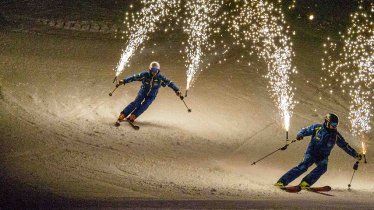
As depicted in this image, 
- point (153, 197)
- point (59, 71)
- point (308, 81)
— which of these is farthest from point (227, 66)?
point (153, 197)

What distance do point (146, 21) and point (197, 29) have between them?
2.76 meters

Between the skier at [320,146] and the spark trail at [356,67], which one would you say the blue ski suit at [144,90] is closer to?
the skier at [320,146]

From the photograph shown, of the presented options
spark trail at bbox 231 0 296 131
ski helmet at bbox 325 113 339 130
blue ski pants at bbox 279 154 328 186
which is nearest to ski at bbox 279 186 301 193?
blue ski pants at bbox 279 154 328 186

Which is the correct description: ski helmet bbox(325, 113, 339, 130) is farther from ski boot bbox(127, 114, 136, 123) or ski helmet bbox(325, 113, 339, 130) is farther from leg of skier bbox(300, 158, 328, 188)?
ski boot bbox(127, 114, 136, 123)

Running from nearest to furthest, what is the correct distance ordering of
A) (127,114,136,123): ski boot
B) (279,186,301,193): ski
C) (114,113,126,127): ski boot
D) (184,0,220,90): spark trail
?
(279,186,301,193): ski → (114,113,126,127): ski boot → (127,114,136,123): ski boot → (184,0,220,90): spark trail

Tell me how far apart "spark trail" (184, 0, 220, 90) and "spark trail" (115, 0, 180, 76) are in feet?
3.58

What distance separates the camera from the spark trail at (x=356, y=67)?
55.2ft

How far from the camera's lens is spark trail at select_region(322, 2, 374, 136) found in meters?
16.8

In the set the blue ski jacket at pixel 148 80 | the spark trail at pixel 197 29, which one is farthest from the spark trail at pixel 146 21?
the blue ski jacket at pixel 148 80

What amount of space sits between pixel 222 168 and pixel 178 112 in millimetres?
4425

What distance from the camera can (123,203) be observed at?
20.4 ft

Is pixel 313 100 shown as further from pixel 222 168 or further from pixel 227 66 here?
pixel 222 168

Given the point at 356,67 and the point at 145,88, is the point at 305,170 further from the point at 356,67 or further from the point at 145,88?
the point at 356,67

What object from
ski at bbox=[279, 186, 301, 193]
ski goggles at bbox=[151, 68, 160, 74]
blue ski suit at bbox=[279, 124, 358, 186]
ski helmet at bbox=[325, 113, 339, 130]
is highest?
ski goggles at bbox=[151, 68, 160, 74]
